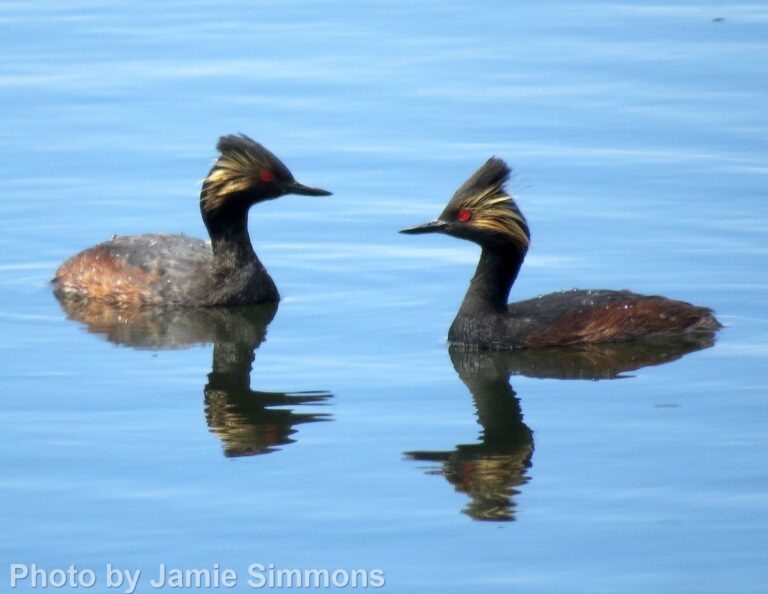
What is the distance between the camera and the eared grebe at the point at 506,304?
14.9m

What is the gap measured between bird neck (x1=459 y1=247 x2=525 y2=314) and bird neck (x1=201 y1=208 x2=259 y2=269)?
247cm

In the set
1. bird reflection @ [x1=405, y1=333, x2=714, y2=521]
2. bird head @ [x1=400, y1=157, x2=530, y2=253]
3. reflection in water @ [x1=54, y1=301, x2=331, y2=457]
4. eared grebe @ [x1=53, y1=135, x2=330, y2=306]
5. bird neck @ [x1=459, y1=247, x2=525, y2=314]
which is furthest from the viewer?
eared grebe @ [x1=53, y1=135, x2=330, y2=306]

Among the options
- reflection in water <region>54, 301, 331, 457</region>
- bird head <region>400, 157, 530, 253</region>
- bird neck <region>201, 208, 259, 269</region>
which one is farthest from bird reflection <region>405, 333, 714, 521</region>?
bird neck <region>201, 208, 259, 269</region>

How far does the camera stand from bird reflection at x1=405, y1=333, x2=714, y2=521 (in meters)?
11.9

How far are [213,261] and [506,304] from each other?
3022 millimetres

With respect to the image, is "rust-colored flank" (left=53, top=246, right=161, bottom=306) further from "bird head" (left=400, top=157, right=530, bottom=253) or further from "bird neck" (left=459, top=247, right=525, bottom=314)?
"bird neck" (left=459, top=247, right=525, bottom=314)

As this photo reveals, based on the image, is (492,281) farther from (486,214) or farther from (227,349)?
(227,349)

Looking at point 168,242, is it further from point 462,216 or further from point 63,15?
point 63,15

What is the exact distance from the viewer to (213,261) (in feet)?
55.3

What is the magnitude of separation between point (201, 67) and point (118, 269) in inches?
267

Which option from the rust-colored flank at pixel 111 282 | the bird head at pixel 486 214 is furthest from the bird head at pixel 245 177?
the bird head at pixel 486 214

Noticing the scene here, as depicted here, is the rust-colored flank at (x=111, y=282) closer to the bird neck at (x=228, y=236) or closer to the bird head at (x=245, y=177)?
the bird neck at (x=228, y=236)

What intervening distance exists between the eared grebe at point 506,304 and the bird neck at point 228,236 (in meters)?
2.34

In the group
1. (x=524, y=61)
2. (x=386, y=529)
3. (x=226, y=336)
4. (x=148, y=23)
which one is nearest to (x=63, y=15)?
(x=148, y=23)
